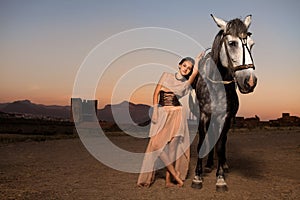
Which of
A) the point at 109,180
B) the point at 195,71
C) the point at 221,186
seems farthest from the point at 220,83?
the point at 109,180

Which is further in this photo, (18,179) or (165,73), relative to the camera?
(18,179)

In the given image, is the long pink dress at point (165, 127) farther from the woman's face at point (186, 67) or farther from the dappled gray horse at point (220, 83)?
the dappled gray horse at point (220, 83)

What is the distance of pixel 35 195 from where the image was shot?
5426 millimetres

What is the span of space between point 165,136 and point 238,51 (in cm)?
196

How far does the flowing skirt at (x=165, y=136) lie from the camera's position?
20.2 ft

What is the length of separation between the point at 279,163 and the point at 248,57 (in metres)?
5.39

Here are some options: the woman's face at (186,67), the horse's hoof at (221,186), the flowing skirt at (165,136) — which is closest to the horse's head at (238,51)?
the woman's face at (186,67)

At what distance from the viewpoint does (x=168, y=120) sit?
620 centimetres

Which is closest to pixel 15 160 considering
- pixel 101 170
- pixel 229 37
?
pixel 101 170

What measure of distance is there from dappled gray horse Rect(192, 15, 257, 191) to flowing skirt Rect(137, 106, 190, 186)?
13.7 inches

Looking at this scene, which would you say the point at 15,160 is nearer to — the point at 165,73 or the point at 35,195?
the point at 35,195

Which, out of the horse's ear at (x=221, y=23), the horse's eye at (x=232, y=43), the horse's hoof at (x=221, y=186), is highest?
the horse's ear at (x=221, y=23)

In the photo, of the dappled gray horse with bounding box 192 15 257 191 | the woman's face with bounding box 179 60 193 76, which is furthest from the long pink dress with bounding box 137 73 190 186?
the dappled gray horse with bounding box 192 15 257 191

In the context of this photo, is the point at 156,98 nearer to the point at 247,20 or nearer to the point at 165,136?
the point at 165,136
